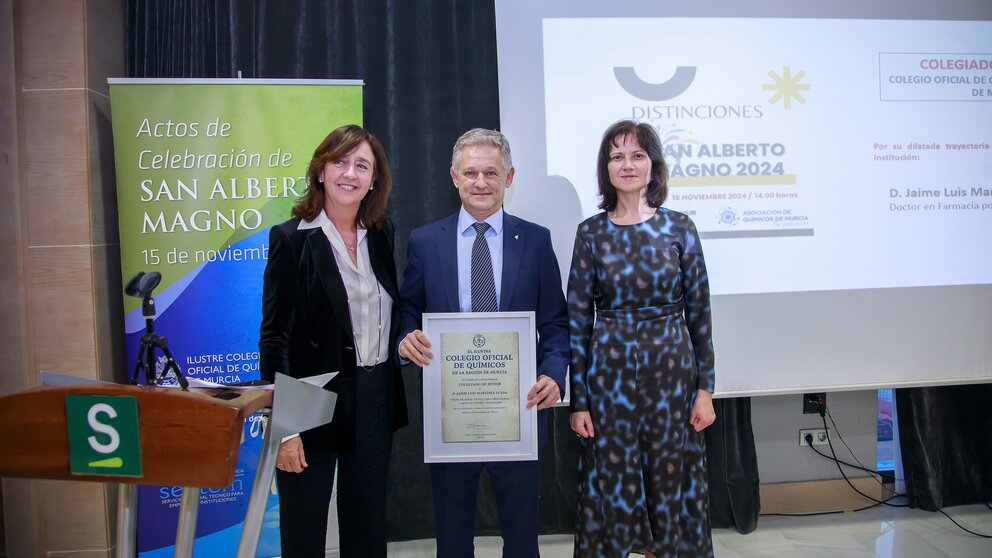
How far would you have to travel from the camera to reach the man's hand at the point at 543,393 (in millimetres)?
1797

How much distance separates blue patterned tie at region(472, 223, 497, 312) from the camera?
1.91 meters

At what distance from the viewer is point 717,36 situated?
9.36ft

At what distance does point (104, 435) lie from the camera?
964mm

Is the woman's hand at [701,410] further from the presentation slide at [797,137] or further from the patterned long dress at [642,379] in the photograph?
the presentation slide at [797,137]

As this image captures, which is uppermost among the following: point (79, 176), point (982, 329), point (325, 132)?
point (325, 132)

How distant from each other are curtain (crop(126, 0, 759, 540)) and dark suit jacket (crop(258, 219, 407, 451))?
126 centimetres

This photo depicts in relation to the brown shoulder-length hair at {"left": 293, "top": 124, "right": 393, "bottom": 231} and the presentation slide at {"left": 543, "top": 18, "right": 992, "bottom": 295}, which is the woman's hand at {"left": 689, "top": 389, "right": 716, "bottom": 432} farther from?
the brown shoulder-length hair at {"left": 293, "top": 124, "right": 393, "bottom": 231}

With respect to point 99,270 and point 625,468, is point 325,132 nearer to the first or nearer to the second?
point 99,270

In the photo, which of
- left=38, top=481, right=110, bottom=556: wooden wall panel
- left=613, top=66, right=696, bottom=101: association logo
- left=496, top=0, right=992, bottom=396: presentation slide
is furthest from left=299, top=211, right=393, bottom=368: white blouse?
left=38, top=481, right=110, bottom=556: wooden wall panel

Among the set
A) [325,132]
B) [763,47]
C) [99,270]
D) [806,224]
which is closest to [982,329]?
[806,224]

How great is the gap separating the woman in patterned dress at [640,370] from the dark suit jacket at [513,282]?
0.25ft

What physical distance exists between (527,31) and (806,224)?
151 centimetres

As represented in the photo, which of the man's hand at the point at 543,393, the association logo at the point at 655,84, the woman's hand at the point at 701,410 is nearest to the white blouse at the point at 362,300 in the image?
the man's hand at the point at 543,393

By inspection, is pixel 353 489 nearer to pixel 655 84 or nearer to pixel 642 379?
pixel 642 379
